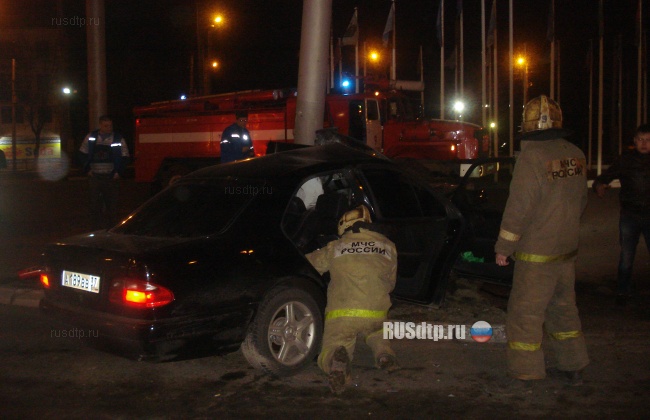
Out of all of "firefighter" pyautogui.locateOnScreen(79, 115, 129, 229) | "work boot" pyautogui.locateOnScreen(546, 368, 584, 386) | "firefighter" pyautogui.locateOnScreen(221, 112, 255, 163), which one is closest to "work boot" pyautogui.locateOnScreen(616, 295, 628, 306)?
"work boot" pyautogui.locateOnScreen(546, 368, 584, 386)

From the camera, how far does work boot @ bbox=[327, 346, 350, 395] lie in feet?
15.4

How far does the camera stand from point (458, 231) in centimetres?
619

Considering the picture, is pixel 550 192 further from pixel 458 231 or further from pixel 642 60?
pixel 642 60

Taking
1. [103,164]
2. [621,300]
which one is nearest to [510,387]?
[621,300]

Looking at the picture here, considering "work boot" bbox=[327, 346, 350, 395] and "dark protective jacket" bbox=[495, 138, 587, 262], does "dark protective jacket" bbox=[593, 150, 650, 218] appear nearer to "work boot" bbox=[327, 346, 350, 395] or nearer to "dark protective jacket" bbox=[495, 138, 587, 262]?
"dark protective jacket" bbox=[495, 138, 587, 262]

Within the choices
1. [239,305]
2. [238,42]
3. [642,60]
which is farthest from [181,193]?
[238,42]

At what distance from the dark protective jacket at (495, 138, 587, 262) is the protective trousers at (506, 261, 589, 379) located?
0.36 feet

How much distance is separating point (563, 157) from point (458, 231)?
63.5 inches

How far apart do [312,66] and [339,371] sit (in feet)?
15.7

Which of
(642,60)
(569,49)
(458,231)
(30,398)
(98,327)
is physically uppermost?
(569,49)

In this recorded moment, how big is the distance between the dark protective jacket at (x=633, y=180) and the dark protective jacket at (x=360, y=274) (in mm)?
3024

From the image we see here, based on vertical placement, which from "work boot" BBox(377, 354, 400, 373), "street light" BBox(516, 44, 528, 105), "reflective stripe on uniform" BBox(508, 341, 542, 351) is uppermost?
"street light" BBox(516, 44, 528, 105)

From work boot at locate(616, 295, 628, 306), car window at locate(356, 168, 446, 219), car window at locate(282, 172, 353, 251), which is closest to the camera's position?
car window at locate(282, 172, 353, 251)

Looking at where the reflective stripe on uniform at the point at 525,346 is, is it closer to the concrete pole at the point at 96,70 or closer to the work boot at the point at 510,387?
the work boot at the point at 510,387
